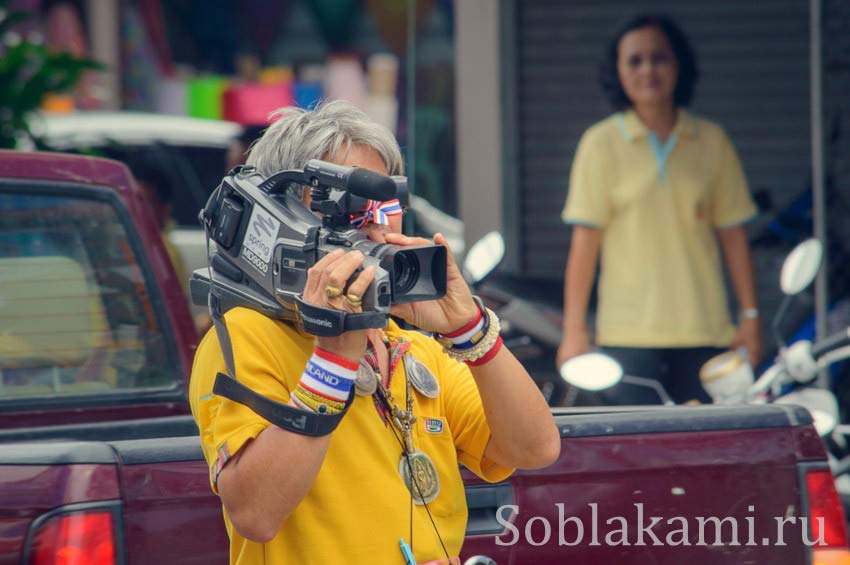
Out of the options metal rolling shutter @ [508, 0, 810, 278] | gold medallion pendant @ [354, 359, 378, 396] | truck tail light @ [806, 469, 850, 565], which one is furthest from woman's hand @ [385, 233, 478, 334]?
metal rolling shutter @ [508, 0, 810, 278]

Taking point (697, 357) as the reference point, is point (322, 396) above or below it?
above

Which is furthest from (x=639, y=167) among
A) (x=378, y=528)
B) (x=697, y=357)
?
(x=378, y=528)

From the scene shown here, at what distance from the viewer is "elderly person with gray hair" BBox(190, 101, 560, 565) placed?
1.80 m

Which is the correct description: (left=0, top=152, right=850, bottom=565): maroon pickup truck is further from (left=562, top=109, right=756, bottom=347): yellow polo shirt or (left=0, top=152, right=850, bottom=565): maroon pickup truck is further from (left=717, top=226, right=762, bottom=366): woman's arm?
(left=717, top=226, right=762, bottom=366): woman's arm

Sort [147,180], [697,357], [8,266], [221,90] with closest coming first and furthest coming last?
1. [8,266]
2. [697,357]
3. [147,180]
4. [221,90]

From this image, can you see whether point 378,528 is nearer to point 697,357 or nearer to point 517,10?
point 697,357

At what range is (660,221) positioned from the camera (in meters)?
4.82

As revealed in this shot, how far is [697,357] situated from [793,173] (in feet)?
8.25

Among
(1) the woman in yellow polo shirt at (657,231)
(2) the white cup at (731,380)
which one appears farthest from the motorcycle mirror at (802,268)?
(1) the woman in yellow polo shirt at (657,231)

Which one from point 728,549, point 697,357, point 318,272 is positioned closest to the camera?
point 318,272

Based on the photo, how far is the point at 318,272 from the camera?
5.82ft

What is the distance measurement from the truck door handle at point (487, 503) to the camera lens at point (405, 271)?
66 centimetres

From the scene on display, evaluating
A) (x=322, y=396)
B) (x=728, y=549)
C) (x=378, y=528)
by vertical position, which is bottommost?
(x=728, y=549)

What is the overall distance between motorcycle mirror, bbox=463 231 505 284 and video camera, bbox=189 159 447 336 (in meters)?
1.73
